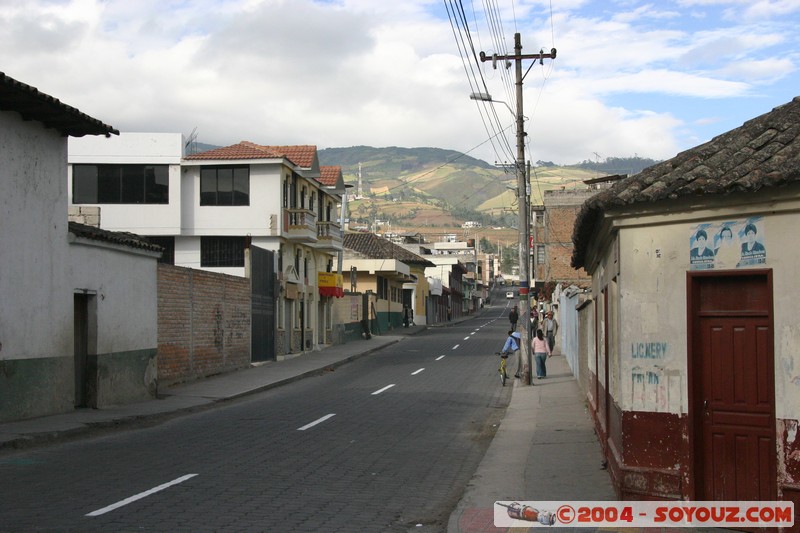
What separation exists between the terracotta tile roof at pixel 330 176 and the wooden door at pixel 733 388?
37.5m

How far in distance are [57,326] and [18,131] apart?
375 centimetres

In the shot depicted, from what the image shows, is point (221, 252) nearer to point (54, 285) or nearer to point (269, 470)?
point (54, 285)

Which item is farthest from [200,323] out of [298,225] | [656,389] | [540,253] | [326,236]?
[540,253]

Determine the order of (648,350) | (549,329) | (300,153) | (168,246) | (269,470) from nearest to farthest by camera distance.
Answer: (648,350)
(269,470)
(549,329)
(168,246)
(300,153)

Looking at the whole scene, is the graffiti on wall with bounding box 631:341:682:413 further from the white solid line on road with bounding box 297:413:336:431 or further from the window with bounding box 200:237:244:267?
the window with bounding box 200:237:244:267

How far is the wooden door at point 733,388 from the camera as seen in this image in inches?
317

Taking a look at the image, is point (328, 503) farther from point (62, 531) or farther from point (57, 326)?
point (57, 326)

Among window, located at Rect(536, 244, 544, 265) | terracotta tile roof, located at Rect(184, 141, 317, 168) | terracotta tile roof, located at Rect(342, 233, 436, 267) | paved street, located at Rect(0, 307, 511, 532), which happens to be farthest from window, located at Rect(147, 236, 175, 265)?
window, located at Rect(536, 244, 544, 265)

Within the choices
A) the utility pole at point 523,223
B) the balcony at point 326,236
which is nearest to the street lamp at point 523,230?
the utility pole at point 523,223

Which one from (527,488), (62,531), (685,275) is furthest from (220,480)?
(685,275)

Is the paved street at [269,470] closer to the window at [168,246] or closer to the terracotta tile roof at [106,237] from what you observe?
the terracotta tile roof at [106,237]

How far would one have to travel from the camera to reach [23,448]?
1368 centimetres

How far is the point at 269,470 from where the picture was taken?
11562 mm

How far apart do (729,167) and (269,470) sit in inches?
266
